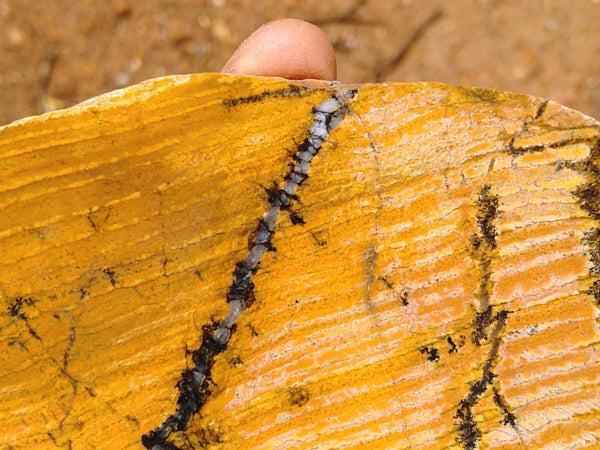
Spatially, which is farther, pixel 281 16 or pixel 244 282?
pixel 281 16

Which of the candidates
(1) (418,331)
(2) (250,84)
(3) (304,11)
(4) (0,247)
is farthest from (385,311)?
(3) (304,11)

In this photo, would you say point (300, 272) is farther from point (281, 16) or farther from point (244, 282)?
point (281, 16)

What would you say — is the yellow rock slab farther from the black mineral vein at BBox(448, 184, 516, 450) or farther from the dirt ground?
the dirt ground

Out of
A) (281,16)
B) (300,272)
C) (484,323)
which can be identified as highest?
(281,16)

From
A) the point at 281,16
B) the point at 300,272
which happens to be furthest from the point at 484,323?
the point at 281,16

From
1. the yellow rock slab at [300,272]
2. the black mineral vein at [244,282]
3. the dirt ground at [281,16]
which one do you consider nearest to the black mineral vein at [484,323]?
the yellow rock slab at [300,272]

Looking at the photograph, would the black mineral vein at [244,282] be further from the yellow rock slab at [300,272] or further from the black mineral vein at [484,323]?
the black mineral vein at [484,323]

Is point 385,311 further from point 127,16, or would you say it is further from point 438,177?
point 127,16
